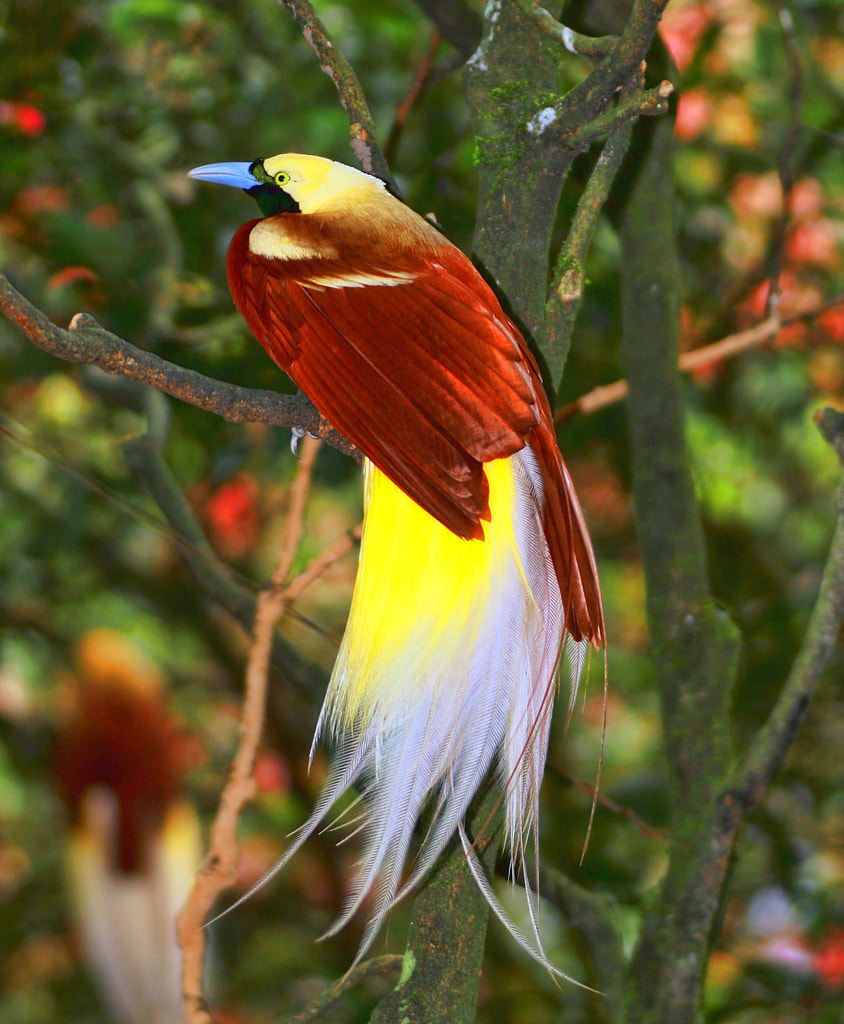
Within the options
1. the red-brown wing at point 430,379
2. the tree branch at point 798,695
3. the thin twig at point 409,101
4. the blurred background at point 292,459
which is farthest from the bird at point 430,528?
the blurred background at point 292,459

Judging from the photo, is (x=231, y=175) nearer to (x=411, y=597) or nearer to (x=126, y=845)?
(x=411, y=597)

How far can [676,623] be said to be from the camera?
1.17 m

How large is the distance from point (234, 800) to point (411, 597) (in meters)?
0.29

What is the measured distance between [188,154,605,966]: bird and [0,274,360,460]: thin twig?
40mm

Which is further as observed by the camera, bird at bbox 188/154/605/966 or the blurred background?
the blurred background

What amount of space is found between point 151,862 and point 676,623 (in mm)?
624

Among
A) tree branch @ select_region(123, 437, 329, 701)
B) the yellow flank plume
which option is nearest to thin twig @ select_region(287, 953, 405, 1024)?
the yellow flank plume

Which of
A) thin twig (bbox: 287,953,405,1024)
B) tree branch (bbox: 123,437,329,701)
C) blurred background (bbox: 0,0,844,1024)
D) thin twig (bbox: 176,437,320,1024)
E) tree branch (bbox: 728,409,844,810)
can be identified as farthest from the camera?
blurred background (bbox: 0,0,844,1024)

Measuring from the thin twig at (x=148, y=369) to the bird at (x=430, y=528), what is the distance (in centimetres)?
4

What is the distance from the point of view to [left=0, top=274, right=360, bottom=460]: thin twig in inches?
28.4

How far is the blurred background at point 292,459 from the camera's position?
59.9 inches

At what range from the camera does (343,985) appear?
840 millimetres

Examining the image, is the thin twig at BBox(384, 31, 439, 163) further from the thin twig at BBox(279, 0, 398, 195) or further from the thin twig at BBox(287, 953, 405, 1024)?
the thin twig at BBox(287, 953, 405, 1024)

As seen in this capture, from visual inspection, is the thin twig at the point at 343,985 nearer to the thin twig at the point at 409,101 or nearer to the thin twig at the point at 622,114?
the thin twig at the point at 622,114
